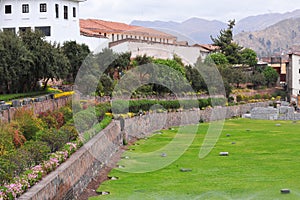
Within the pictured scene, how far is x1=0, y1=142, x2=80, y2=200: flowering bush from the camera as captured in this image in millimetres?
13383

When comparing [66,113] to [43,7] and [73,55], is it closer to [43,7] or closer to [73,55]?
[73,55]

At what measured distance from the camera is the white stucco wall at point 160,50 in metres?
65.1

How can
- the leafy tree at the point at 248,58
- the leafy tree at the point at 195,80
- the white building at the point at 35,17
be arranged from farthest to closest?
the leafy tree at the point at 248,58 < the white building at the point at 35,17 < the leafy tree at the point at 195,80

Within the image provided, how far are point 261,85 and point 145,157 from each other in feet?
193

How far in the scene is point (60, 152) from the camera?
62.0 ft

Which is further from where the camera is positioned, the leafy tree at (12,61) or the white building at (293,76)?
the white building at (293,76)

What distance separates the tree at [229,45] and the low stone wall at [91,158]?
4737 centimetres

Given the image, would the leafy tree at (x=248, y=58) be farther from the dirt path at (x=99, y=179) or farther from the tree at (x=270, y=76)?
the dirt path at (x=99, y=179)

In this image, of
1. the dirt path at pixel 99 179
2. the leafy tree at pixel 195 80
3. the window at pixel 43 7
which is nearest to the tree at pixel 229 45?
the leafy tree at pixel 195 80

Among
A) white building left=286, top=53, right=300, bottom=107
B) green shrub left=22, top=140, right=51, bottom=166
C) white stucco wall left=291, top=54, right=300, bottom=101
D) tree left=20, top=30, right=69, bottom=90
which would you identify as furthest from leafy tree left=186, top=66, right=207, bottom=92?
green shrub left=22, top=140, right=51, bottom=166

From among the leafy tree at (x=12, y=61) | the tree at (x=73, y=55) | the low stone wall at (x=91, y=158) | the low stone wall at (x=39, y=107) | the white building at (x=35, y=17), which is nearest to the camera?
the low stone wall at (x=91, y=158)

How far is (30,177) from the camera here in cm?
1481

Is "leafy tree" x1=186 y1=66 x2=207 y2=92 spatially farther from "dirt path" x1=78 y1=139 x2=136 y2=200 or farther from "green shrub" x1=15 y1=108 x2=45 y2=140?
"green shrub" x1=15 y1=108 x2=45 y2=140

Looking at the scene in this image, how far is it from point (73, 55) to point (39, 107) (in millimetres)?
22524
